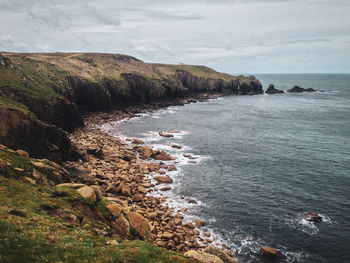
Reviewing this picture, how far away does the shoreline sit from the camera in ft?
106

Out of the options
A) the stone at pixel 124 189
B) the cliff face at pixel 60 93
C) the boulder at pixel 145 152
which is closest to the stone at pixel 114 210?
the stone at pixel 124 189

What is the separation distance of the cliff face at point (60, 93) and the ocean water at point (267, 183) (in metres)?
21.1

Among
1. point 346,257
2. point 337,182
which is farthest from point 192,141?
point 346,257

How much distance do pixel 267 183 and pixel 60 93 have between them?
73465 mm

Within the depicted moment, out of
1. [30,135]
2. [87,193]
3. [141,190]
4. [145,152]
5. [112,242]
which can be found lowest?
[141,190]

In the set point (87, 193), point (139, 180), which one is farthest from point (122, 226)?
point (139, 180)

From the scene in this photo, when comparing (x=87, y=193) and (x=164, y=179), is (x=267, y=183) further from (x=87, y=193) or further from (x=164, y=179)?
(x=87, y=193)

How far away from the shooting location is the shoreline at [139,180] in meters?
32.4

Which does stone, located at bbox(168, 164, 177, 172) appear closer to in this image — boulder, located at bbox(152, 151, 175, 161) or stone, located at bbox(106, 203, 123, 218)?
boulder, located at bbox(152, 151, 175, 161)

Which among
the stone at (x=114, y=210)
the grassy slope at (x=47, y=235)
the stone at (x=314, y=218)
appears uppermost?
the grassy slope at (x=47, y=235)

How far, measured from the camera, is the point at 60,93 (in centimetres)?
8481

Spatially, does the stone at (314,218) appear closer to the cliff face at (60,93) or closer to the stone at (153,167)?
the stone at (153,167)

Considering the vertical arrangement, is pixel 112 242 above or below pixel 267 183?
above

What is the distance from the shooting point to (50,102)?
66.9 m
